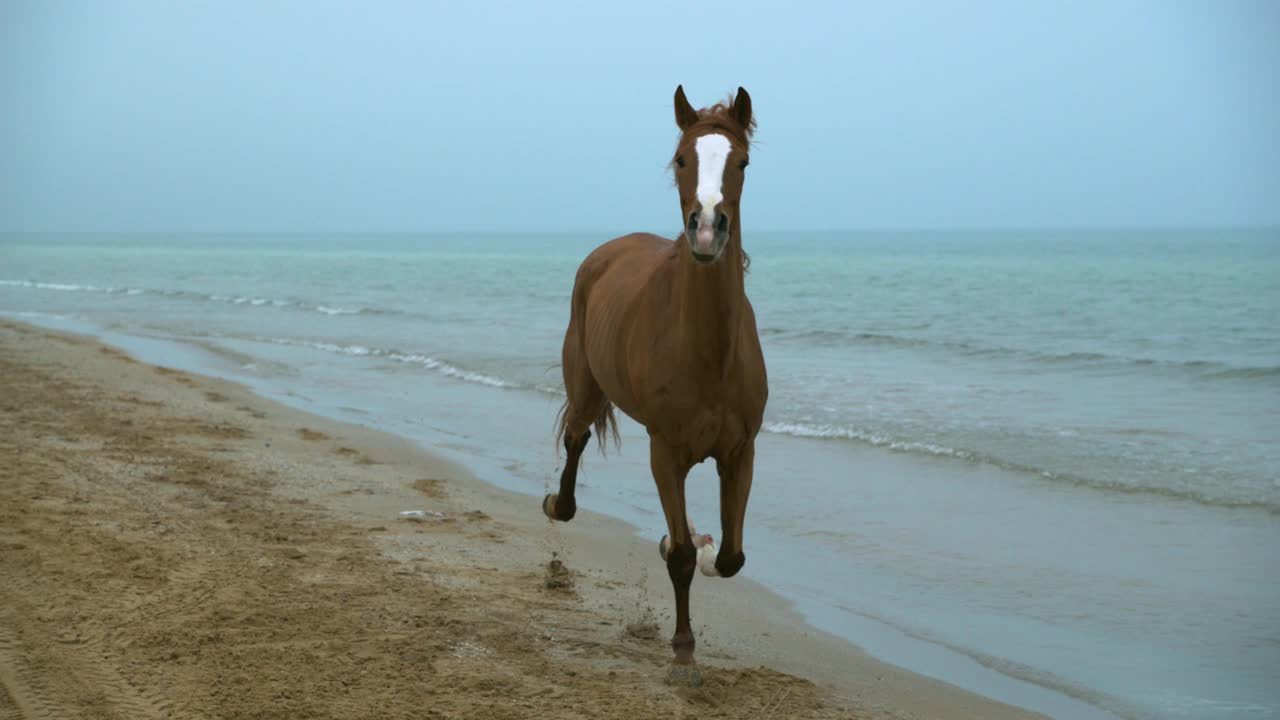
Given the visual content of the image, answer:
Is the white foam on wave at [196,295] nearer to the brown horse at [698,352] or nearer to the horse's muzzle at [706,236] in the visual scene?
the brown horse at [698,352]

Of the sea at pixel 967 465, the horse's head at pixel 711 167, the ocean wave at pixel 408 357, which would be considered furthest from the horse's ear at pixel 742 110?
the ocean wave at pixel 408 357

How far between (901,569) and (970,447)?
4.18 meters

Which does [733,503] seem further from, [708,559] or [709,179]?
[709,179]

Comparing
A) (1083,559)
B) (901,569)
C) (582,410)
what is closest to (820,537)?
(901,569)

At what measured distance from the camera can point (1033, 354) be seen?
67.1 ft

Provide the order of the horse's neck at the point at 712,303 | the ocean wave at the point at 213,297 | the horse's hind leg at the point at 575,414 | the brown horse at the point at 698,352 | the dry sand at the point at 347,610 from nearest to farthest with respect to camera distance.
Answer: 1. the brown horse at the point at 698,352
2. the dry sand at the point at 347,610
3. the horse's neck at the point at 712,303
4. the horse's hind leg at the point at 575,414
5. the ocean wave at the point at 213,297

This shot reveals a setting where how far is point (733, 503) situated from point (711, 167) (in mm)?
1433

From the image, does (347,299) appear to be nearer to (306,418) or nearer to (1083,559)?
(306,418)

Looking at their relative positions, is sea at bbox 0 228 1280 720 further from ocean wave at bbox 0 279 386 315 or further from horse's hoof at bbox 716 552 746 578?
ocean wave at bbox 0 279 386 315

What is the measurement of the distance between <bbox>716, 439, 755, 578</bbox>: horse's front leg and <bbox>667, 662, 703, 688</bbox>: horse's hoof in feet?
1.32

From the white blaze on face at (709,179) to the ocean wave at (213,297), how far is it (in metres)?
26.4

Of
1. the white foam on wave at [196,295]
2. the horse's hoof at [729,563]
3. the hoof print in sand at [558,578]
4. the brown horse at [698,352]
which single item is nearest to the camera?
the brown horse at [698,352]

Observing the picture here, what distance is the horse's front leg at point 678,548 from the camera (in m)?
4.47

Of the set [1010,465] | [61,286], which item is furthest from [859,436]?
[61,286]
